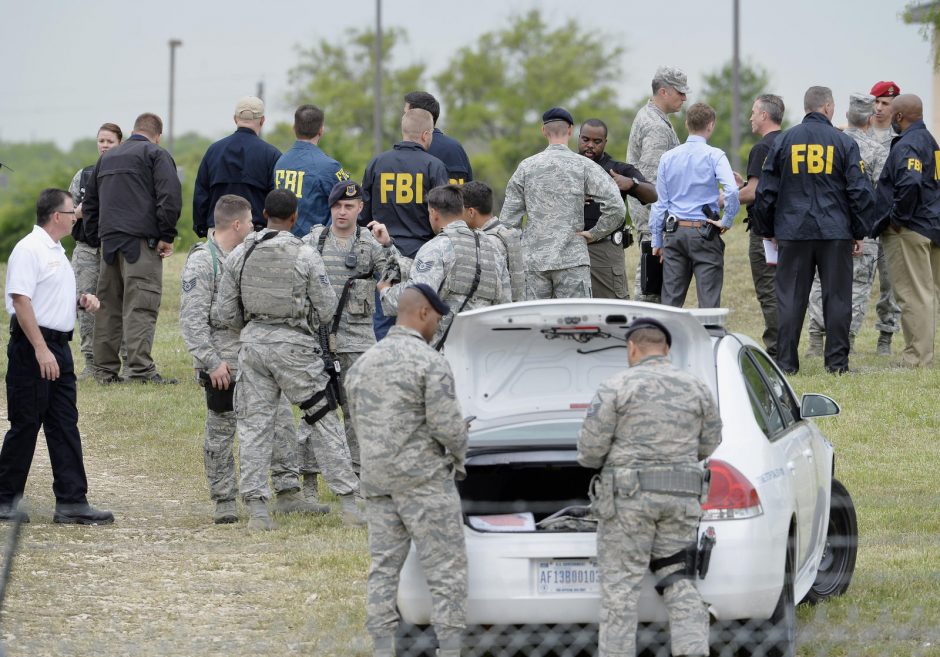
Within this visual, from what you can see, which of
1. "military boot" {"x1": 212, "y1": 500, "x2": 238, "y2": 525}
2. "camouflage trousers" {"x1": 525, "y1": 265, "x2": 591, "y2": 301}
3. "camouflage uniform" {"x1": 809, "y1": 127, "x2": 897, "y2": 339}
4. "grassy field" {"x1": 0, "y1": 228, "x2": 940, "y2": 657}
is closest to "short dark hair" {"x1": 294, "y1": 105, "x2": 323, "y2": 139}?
"camouflage trousers" {"x1": 525, "y1": 265, "x2": 591, "y2": 301}

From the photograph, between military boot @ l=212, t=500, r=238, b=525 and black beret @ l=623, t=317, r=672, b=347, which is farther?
military boot @ l=212, t=500, r=238, b=525

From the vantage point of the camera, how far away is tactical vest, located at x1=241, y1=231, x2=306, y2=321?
802 centimetres

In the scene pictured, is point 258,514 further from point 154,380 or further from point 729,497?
point 154,380

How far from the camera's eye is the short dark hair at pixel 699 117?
11.6 metres

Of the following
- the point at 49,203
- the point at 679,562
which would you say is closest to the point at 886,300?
the point at 49,203

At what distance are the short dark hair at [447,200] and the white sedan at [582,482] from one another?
6.60ft

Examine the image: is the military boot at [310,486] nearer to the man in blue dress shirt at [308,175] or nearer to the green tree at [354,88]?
the man in blue dress shirt at [308,175]

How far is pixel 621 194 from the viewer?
11500mm

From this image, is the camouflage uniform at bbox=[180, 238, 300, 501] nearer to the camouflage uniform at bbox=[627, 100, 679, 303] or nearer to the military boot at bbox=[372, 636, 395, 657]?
the military boot at bbox=[372, 636, 395, 657]

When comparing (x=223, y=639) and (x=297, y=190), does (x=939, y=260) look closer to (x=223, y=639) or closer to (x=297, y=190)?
(x=297, y=190)

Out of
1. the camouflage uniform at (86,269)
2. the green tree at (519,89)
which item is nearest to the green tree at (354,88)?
the green tree at (519,89)

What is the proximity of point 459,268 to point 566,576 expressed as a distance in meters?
3.24

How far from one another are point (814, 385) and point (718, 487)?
22.1 ft

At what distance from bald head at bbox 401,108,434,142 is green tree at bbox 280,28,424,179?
203ft
